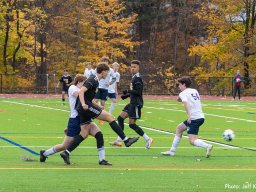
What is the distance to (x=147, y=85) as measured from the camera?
53.2 meters

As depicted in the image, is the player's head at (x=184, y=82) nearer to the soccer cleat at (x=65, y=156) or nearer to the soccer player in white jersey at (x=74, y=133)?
the soccer player in white jersey at (x=74, y=133)

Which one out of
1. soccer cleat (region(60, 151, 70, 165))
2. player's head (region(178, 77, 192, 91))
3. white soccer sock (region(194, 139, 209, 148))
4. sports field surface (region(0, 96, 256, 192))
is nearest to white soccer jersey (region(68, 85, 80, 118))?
soccer cleat (region(60, 151, 70, 165))

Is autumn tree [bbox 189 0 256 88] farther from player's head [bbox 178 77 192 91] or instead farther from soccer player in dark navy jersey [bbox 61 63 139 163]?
soccer player in dark navy jersey [bbox 61 63 139 163]

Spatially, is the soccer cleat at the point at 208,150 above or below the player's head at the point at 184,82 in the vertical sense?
below

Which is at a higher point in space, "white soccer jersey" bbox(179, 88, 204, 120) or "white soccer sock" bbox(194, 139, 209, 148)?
"white soccer jersey" bbox(179, 88, 204, 120)

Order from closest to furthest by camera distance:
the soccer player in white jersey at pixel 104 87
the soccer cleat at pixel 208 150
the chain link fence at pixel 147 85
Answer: the soccer cleat at pixel 208 150 → the soccer player in white jersey at pixel 104 87 → the chain link fence at pixel 147 85

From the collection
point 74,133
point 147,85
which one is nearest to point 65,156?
point 74,133

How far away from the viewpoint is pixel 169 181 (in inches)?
418

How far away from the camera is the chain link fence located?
5169cm

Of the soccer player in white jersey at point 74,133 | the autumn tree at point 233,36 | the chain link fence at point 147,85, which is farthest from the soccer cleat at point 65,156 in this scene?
the autumn tree at point 233,36

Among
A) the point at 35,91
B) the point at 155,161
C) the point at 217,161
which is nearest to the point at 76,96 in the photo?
the point at 155,161

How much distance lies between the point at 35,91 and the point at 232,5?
55.1ft

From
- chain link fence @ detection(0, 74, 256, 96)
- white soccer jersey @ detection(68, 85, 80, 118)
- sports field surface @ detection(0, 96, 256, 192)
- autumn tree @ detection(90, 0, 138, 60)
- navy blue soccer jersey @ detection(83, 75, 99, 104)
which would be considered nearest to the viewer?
sports field surface @ detection(0, 96, 256, 192)

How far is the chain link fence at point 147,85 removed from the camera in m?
51.7
